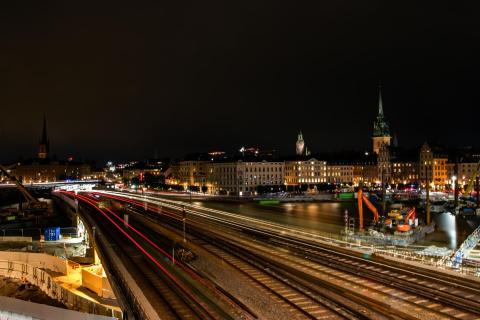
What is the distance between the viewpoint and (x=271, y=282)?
2391 cm

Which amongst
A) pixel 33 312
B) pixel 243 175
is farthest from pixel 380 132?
pixel 33 312

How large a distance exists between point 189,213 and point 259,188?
180 ft

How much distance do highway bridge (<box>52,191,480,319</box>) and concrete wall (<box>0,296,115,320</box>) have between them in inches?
194

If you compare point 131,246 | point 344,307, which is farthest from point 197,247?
point 344,307

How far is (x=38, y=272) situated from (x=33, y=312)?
1755 centimetres

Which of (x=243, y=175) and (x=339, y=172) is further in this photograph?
(x=339, y=172)

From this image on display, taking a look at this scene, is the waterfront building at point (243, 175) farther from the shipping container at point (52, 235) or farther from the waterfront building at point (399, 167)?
the shipping container at point (52, 235)

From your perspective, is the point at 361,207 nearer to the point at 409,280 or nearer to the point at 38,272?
the point at 409,280

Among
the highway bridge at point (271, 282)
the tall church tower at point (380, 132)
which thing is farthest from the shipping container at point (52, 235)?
the tall church tower at point (380, 132)

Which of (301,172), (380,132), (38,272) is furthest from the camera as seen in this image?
(380,132)

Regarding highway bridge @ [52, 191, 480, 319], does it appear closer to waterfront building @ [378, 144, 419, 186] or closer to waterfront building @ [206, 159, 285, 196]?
waterfront building @ [206, 159, 285, 196]

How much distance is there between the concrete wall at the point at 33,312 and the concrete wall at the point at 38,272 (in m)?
7.44

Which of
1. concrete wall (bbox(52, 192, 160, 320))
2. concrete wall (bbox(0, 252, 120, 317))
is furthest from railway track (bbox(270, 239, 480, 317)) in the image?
concrete wall (bbox(0, 252, 120, 317))

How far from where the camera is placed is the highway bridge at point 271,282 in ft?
62.9
